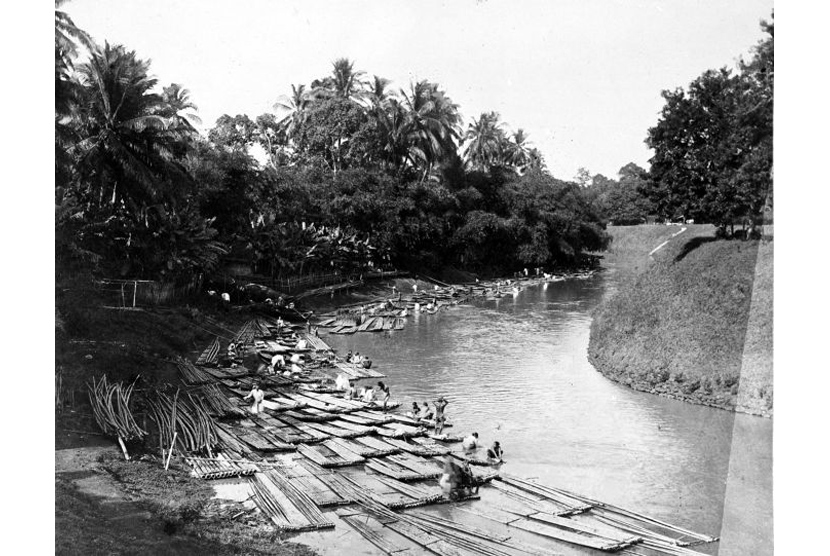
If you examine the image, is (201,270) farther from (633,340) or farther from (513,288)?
(513,288)

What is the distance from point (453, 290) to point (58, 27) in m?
22.2

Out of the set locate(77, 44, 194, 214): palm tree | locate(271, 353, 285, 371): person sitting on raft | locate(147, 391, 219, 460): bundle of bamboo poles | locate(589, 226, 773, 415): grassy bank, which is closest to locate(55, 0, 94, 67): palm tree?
locate(77, 44, 194, 214): palm tree

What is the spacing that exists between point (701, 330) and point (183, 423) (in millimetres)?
9994

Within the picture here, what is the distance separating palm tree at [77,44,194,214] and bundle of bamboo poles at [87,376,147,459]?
558 centimetres

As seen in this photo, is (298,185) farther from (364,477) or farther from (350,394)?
(364,477)

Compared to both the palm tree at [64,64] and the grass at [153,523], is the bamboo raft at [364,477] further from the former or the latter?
the palm tree at [64,64]

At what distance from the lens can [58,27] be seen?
30.4 ft

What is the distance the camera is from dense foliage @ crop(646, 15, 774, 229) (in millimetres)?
8305

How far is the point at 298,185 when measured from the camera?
24.9 meters

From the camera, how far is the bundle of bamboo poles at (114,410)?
948 cm

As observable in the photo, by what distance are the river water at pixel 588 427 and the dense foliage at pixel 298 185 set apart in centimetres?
516

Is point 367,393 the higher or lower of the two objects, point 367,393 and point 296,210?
the lower

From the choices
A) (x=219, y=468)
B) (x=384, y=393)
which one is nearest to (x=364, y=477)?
(x=219, y=468)

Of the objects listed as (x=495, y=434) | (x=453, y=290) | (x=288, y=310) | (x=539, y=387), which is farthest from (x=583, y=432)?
(x=453, y=290)
